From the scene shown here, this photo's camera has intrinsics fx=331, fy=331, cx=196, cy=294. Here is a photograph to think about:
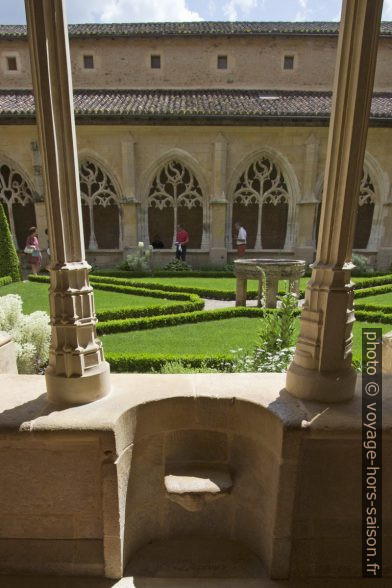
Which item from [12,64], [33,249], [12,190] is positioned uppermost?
[12,64]

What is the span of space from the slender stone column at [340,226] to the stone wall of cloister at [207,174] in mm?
11559

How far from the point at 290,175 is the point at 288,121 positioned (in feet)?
6.37

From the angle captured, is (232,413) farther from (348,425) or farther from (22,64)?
(22,64)

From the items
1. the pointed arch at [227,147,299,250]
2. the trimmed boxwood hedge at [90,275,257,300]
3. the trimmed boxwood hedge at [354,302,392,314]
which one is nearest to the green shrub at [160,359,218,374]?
the trimmed boxwood hedge at [354,302,392,314]

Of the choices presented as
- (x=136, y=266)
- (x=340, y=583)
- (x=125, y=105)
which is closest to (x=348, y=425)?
(x=340, y=583)

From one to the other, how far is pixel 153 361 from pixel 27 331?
153 cm

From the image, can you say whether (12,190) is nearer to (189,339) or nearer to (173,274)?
(173,274)

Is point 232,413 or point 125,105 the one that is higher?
point 125,105

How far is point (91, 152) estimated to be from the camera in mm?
12688

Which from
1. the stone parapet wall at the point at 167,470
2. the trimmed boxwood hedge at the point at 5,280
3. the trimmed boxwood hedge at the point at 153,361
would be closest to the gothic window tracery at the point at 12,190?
the trimmed boxwood hedge at the point at 5,280

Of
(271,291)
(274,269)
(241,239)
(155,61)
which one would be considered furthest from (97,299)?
(155,61)

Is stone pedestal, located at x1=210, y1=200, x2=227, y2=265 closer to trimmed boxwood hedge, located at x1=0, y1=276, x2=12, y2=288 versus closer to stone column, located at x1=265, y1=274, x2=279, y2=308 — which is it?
stone column, located at x1=265, y1=274, x2=279, y2=308

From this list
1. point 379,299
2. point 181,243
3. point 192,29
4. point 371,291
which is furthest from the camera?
point 192,29

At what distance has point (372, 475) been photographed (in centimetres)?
166
